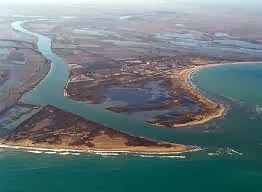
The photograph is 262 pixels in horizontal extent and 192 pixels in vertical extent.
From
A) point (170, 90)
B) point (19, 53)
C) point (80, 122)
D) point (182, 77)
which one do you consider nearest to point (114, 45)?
point (19, 53)

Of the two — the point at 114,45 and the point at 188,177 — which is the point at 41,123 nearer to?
the point at 188,177

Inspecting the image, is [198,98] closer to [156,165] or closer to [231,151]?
[231,151]

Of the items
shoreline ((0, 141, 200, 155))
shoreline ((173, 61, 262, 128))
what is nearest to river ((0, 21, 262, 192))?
shoreline ((0, 141, 200, 155))

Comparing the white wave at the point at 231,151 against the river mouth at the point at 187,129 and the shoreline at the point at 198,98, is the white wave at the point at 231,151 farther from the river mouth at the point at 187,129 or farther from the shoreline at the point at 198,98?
the shoreline at the point at 198,98

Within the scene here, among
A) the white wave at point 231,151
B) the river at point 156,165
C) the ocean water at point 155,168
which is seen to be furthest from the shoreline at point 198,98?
the white wave at point 231,151

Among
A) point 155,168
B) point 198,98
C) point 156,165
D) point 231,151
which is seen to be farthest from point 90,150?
point 198,98

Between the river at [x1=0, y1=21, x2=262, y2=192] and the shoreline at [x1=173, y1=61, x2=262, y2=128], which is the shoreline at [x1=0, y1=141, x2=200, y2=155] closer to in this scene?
the river at [x1=0, y1=21, x2=262, y2=192]

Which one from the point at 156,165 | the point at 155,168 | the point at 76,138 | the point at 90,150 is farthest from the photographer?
the point at 76,138

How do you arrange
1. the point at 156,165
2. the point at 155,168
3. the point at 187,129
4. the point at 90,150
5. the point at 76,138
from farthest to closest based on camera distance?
the point at 187,129 < the point at 76,138 < the point at 90,150 < the point at 156,165 < the point at 155,168
